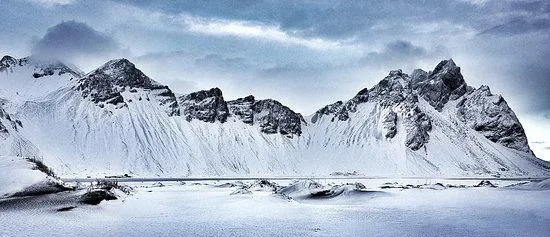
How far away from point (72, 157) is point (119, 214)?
568ft

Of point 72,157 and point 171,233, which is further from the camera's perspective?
point 72,157

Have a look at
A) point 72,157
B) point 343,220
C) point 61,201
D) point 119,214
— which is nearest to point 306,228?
→ point 343,220

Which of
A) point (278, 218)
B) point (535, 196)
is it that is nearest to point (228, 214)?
point (278, 218)

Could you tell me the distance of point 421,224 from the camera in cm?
2952

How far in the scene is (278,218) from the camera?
3275cm

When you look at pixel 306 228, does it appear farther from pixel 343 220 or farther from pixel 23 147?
pixel 23 147

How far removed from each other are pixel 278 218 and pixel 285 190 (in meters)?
30.4

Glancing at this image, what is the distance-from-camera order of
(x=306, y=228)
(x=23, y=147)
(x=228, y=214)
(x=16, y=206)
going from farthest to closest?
(x=23, y=147) < (x=228, y=214) < (x=306, y=228) < (x=16, y=206)

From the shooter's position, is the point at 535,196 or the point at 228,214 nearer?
the point at 228,214

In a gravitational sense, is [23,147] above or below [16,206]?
above

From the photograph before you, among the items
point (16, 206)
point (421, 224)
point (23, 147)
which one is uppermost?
point (23, 147)

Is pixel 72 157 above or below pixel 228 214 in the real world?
above

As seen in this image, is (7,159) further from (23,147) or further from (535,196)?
(23,147)

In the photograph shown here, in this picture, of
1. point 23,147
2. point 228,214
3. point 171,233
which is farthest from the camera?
point 23,147
